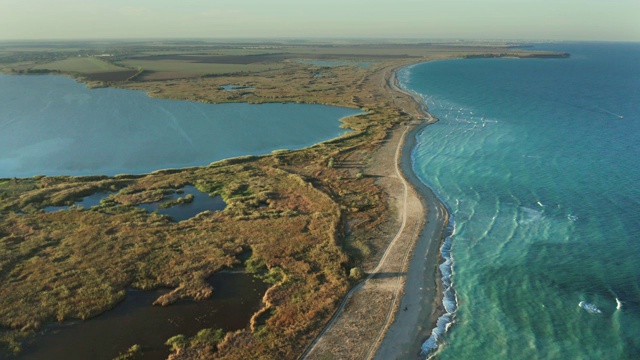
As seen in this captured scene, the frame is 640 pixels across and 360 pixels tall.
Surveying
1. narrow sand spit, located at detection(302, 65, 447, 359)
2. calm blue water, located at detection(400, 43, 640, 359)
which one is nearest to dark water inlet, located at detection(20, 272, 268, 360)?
narrow sand spit, located at detection(302, 65, 447, 359)

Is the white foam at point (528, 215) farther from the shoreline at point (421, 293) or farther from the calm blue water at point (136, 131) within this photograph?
the calm blue water at point (136, 131)

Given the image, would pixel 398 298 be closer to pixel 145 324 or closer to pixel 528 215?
pixel 145 324

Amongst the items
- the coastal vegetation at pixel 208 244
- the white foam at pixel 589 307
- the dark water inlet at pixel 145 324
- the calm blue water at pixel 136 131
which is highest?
the calm blue water at pixel 136 131

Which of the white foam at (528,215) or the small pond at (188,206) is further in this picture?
the small pond at (188,206)

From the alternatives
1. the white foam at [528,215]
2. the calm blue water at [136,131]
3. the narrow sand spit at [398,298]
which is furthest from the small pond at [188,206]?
the white foam at [528,215]

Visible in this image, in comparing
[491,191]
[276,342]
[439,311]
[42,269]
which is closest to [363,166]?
[491,191]

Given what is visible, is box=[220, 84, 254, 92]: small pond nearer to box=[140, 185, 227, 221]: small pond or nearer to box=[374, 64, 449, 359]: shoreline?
box=[140, 185, 227, 221]: small pond
